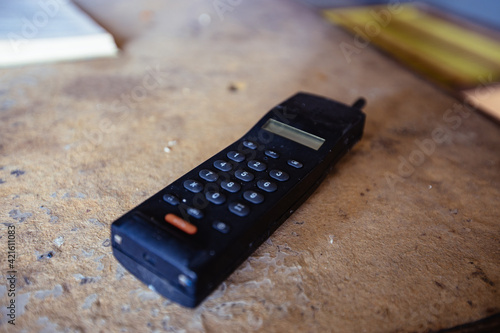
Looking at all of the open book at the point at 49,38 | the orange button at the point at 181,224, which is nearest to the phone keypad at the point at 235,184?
the orange button at the point at 181,224

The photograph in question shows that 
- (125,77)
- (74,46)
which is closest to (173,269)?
(125,77)

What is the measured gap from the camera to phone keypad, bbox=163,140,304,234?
1.13 feet

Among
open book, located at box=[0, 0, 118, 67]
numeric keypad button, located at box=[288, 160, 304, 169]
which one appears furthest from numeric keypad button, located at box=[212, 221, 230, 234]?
open book, located at box=[0, 0, 118, 67]

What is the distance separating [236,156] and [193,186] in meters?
0.06

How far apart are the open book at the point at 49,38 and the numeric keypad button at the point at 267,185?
1.58 ft

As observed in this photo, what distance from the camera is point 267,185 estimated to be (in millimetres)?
376

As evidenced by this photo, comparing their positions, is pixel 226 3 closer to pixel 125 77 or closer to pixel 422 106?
pixel 125 77

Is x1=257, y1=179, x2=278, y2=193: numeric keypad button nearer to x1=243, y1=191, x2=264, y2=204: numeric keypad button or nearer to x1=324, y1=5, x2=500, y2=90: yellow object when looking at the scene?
x1=243, y1=191, x2=264, y2=204: numeric keypad button

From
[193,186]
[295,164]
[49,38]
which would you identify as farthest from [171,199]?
[49,38]

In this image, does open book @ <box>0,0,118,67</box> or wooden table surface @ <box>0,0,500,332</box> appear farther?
open book @ <box>0,0,118,67</box>

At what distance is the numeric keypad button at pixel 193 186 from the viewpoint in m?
0.37

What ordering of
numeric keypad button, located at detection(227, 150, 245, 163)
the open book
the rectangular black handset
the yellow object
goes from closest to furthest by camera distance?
the rectangular black handset
numeric keypad button, located at detection(227, 150, 245, 163)
the open book
the yellow object

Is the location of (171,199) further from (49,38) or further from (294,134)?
(49,38)

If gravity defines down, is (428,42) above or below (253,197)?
below
